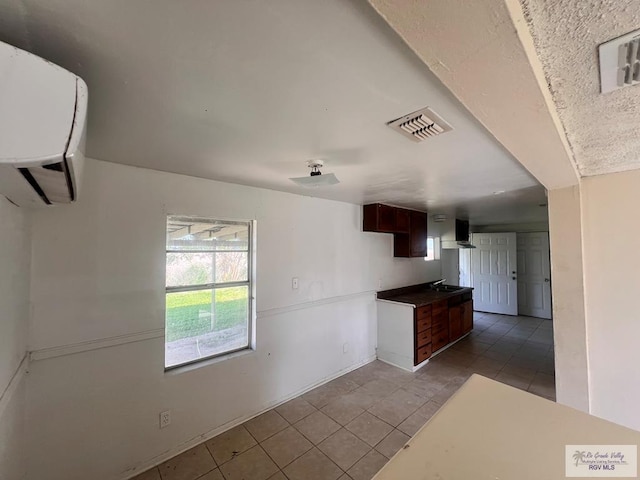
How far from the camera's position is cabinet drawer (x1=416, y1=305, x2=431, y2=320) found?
354 cm

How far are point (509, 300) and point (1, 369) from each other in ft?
24.9

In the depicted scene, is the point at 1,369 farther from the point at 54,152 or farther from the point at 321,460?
the point at 321,460

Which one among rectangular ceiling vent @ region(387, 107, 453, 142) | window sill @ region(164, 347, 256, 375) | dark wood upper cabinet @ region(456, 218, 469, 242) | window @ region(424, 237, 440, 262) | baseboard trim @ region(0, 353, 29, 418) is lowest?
window sill @ region(164, 347, 256, 375)

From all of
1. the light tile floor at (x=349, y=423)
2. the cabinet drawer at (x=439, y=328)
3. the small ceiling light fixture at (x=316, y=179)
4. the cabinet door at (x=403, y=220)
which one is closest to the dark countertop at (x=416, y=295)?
the cabinet drawer at (x=439, y=328)

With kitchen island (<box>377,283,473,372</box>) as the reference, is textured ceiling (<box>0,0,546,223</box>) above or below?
above

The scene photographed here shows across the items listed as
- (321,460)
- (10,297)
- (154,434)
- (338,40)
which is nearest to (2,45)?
(338,40)

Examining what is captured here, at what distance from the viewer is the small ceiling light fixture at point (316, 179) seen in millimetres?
1642

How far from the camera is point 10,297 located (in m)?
1.19

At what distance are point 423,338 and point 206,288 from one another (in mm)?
2898

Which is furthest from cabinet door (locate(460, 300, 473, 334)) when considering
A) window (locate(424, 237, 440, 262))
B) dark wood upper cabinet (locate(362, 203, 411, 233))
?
dark wood upper cabinet (locate(362, 203, 411, 233))

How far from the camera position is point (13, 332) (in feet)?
4.13

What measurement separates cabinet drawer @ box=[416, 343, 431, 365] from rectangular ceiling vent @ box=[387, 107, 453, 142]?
3027 mm

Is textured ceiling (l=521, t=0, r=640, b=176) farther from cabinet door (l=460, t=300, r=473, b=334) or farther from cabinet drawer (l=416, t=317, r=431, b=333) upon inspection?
cabinet door (l=460, t=300, r=473, b=334)

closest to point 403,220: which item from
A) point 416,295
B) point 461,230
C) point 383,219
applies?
point 383,219
